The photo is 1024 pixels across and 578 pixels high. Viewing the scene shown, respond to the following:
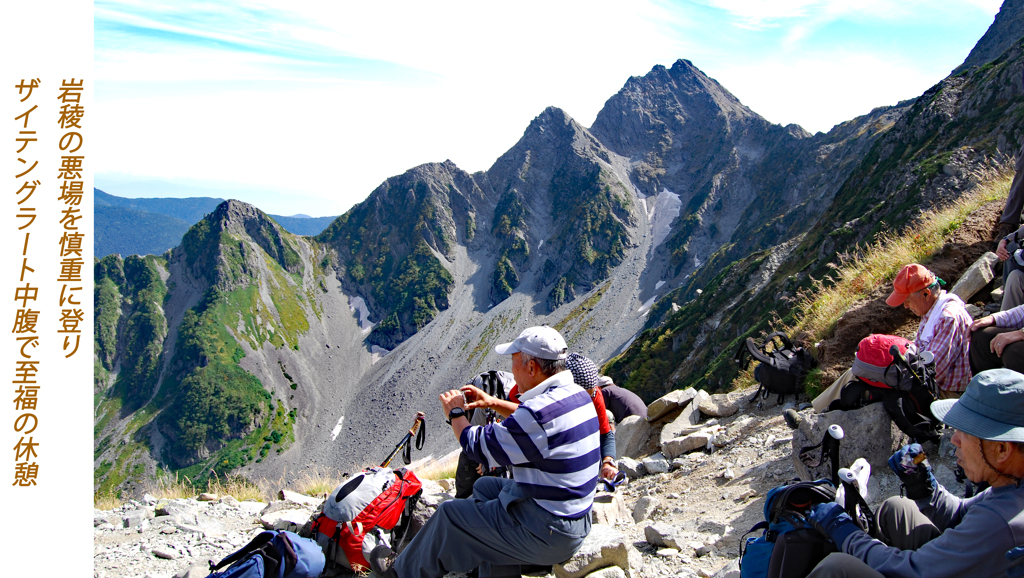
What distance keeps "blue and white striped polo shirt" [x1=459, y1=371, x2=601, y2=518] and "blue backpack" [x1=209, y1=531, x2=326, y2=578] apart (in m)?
2.15

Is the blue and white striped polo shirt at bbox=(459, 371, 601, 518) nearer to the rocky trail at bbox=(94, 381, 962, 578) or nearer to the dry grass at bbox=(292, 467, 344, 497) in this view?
the rocky trail at bbox=(94, 381, 962, 578)

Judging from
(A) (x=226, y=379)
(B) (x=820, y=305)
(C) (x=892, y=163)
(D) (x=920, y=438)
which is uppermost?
(C) (x=892, y=163)

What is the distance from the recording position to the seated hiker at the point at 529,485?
362 centimetres

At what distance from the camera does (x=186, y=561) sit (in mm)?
5992

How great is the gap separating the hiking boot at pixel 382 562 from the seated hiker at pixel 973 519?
11.2ft

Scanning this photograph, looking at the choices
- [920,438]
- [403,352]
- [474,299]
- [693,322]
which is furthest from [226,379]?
[920,438]

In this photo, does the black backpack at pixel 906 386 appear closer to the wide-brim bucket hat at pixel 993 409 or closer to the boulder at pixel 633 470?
the wide-brim bucket hat at pixel 993 409

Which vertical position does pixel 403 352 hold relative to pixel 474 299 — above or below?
below

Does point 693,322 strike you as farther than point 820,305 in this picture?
Yes

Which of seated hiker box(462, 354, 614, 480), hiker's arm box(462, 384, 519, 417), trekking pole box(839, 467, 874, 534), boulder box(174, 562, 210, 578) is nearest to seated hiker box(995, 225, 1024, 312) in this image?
trekking pole box(839, 467, 874, 534)

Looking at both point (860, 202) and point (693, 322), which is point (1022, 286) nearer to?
point (693, 322)

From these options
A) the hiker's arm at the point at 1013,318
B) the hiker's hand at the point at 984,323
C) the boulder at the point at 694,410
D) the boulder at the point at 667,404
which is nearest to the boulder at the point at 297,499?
the boulder at the point at 667,404

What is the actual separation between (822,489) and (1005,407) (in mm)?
1067

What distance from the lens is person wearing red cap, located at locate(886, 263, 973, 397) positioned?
5332 millimetres
